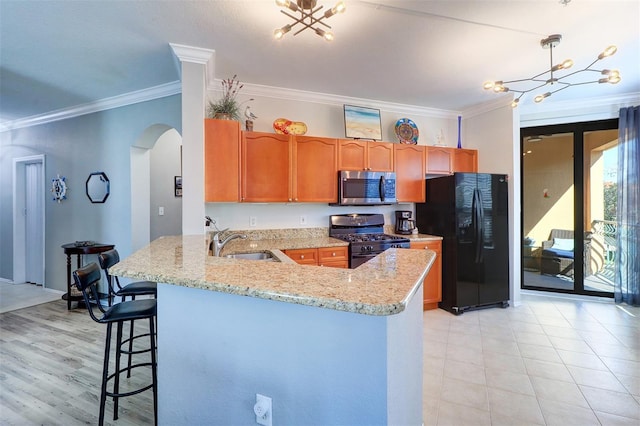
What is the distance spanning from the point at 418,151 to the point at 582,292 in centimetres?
302

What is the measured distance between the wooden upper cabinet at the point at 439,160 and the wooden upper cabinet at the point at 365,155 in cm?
60

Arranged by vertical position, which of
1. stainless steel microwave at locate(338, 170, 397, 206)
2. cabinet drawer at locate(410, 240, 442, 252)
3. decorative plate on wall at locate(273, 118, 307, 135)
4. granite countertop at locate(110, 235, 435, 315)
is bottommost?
cabinet drawer at locate(410, 240, 442, 252)

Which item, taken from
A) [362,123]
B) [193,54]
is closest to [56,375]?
[193,54]

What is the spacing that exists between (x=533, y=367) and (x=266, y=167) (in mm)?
2998

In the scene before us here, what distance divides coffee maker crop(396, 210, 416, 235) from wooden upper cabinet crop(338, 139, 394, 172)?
68cm

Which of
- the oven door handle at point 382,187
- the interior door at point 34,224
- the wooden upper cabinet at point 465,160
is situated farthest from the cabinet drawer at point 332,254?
the interior door at point 34,224

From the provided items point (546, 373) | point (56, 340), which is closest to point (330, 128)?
point (546, 373)

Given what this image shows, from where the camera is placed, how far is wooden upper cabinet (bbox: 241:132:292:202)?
3.17 m

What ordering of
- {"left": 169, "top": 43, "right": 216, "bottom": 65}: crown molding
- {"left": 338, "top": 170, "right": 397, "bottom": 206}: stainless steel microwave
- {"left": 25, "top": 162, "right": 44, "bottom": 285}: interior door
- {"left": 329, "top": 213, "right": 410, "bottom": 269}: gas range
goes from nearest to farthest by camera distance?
{"left": 169, "top": 43, "right": 216, "bottom": 65}: crown molding < {"left": 329, "top": 213, "right": 410, "bottom": 269}: gas range < {"left": 338, "top": 170, "right": 397, "bottom": 206}: stainless steel microwave < {"left": 25, "top": 162, "right": 44, "bottom": 285}: interior door

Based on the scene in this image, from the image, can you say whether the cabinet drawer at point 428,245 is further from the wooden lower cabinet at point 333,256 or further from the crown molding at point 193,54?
the crown molding at point 193,54

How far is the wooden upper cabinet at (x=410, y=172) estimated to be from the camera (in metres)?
3.90

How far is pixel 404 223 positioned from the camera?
4.09m

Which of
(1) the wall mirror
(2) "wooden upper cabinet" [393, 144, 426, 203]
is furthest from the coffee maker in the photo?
(1) the wall mirror

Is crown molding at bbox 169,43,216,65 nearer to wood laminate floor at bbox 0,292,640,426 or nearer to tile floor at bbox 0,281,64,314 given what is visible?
wood laminate floor at bbox 0,292,640,426
